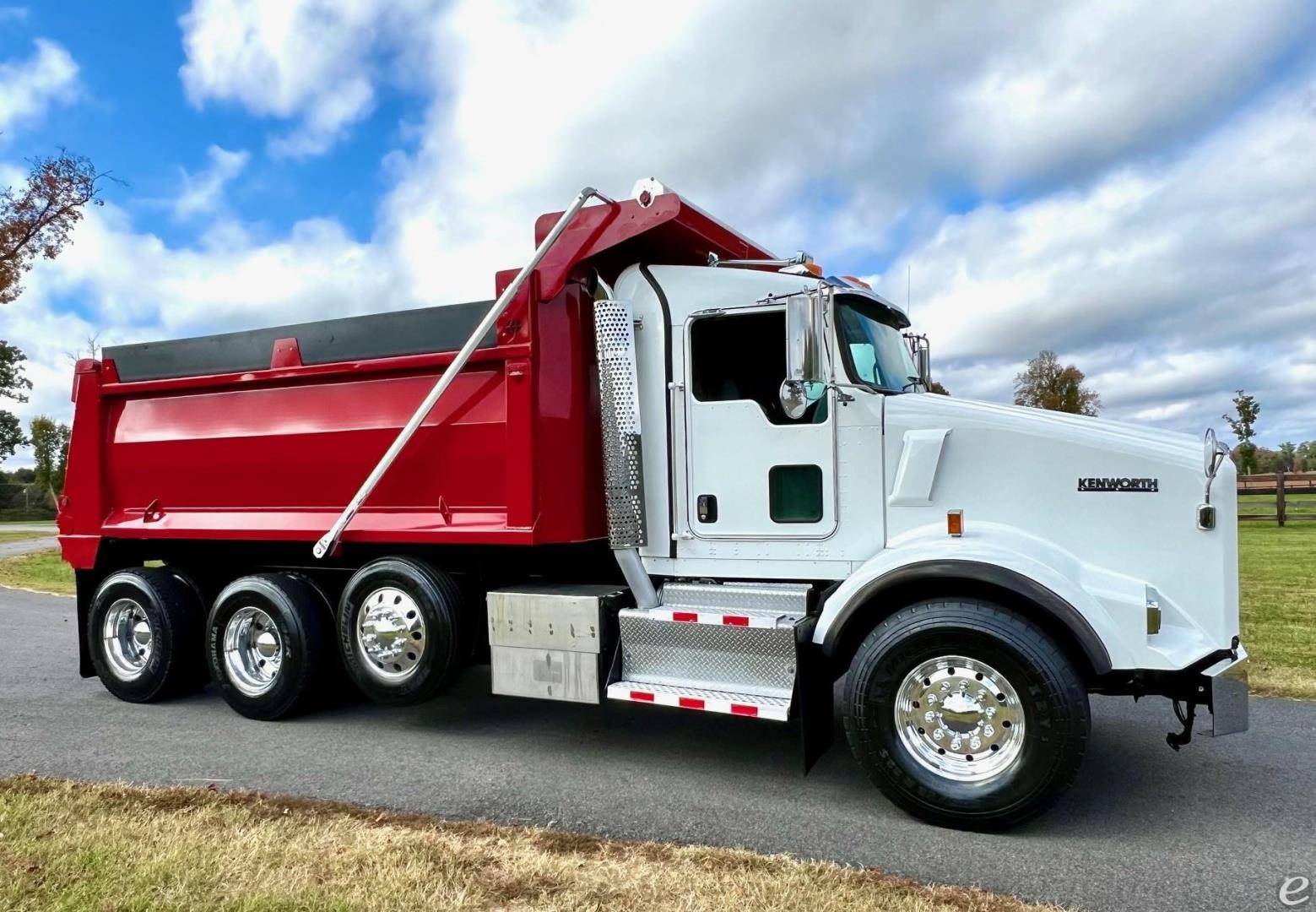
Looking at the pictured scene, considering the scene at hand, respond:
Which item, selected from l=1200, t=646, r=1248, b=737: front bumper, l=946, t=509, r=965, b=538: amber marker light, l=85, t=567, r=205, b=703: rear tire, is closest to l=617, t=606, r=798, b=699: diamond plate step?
l=946, t=509, r=965, b=538: amber marker light

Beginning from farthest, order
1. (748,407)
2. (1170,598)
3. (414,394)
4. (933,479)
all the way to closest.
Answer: (414,394)
(748,407)
(933,479)
(1170,598)

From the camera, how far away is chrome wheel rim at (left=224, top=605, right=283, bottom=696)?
607cm

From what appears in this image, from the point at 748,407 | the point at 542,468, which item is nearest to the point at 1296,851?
the point at 748,407

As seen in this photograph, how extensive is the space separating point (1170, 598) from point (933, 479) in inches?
46.5

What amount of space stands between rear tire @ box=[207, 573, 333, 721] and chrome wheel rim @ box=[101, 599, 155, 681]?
904mm

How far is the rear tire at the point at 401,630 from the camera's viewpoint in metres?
5.39

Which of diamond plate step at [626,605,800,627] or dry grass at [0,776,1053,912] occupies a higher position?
diamond plate step at [626,605,800,627]

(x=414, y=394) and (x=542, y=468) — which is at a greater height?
(x=414, y=394)

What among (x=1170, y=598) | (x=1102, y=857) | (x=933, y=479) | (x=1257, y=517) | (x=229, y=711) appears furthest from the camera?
(x=1257, y=517)

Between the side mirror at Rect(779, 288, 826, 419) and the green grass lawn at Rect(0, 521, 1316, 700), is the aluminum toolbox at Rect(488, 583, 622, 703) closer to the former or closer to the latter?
the side mirror at Rect(779, 288, 826, 419)

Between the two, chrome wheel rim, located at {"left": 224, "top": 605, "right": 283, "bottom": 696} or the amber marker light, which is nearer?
the amber marker light

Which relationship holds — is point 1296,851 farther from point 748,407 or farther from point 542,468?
point 542,468

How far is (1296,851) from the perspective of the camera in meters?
3.75

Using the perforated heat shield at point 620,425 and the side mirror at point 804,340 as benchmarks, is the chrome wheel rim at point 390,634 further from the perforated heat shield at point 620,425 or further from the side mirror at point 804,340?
the side mirror at point 804,340
